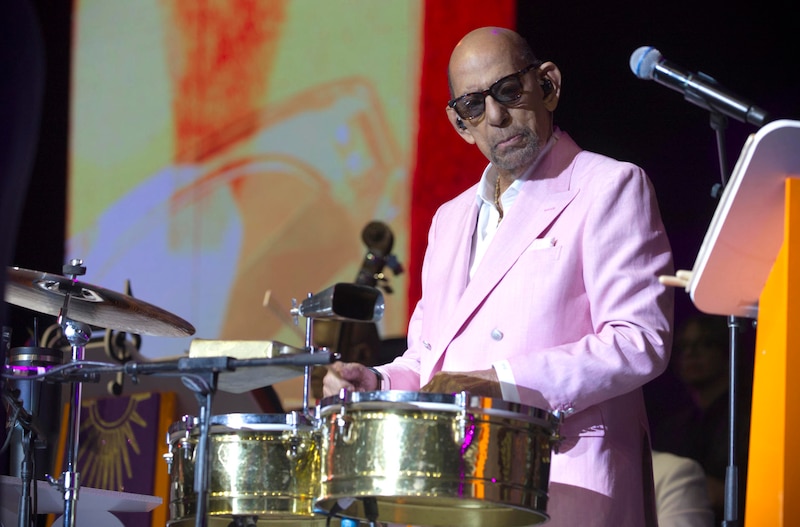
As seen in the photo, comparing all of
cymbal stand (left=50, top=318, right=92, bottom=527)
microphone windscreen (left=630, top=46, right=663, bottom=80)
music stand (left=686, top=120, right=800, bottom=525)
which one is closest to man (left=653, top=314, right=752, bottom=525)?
microphone windscreen (left=630, top=46, right=663, bottom=80)

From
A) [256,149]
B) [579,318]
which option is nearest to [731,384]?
[579,318]

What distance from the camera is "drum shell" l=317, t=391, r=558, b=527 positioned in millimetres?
2014

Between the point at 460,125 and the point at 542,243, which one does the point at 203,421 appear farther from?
the point at 460,125

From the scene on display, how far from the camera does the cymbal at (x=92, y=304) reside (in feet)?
9.05

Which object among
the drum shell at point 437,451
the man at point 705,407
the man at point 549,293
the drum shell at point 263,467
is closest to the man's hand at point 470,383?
the man at point 549,293

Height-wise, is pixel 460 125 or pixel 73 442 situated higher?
pixel 460 125

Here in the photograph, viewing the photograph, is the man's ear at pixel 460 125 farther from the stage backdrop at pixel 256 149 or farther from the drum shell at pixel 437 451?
the stage backdrop at pixel 256 149

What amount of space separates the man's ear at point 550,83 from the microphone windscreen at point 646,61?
345mm

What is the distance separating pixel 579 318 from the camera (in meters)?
2.45

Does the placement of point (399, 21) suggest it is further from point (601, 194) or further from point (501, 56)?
point (601, 194)

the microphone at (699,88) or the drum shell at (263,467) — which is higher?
the microphone at (699,88)

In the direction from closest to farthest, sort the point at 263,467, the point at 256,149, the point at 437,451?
1. the point at 437,451
2. the point at 263,467
3. the point at 256,149

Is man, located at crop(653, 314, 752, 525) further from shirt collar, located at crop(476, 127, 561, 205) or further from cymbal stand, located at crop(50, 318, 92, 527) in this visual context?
cymbal stand, located at crop(50, 318, 92, 527)

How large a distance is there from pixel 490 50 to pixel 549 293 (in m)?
0.65
